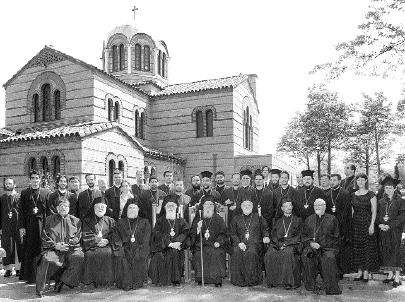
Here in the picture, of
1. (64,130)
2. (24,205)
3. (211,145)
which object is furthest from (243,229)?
(211,145)

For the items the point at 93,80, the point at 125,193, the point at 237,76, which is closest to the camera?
the point at 125,193

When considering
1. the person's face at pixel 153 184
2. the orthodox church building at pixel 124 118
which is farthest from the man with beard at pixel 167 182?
the orthodox church building at pixel 124 118

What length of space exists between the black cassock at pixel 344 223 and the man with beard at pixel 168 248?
311 centimetres

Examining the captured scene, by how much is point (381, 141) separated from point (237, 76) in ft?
54.2

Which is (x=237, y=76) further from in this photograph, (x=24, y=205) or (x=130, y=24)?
(x=24, y=205)

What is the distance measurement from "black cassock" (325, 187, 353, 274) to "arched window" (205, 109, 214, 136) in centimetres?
1565

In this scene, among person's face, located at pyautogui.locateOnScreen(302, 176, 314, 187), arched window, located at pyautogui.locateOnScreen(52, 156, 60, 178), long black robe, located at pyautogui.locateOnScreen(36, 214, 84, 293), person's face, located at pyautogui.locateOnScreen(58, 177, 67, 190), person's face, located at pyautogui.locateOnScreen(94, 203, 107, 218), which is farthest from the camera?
arched window, located at pyautogui.locateOnScreen(52, 156, 60, 178)

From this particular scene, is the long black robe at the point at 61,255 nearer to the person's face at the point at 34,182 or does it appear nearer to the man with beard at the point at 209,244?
the person's face at the point at 34,182

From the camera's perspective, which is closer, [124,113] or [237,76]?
[124,113]

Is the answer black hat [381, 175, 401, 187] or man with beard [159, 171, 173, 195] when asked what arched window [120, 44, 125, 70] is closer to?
man with beard [159, 171, 173, 195]

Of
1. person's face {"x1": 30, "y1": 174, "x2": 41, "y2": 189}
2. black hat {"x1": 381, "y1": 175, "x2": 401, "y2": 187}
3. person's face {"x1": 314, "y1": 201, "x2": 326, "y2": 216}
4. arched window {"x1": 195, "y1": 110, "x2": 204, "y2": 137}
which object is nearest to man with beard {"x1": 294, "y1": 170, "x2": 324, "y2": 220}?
person's face {"x1": 314, "y1": 201, "x2": 326, "y2": 216}

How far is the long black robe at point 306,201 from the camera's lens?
9.00m

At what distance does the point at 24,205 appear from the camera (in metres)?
9.32

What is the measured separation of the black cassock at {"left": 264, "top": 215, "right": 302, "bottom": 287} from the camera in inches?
308
